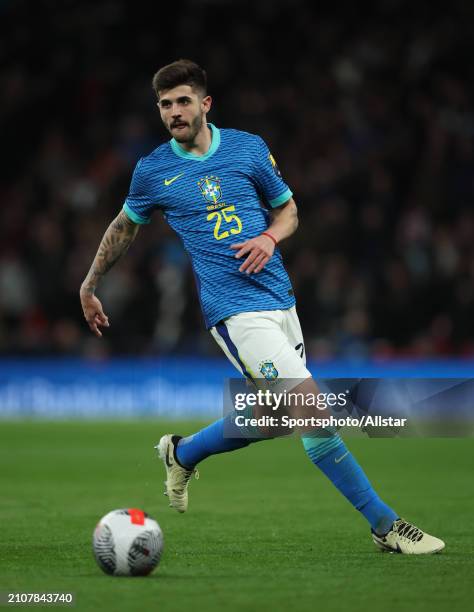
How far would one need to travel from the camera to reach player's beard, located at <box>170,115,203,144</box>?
6.91 m

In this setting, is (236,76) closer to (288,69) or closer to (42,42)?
(288,69)

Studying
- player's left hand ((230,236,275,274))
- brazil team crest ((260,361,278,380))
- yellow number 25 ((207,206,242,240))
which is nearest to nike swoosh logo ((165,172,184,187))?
yellow number 25 ((207,206,242,240))

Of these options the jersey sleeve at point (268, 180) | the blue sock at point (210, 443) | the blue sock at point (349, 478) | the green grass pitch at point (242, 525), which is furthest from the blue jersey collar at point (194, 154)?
the green grass pitch at point (242, 525)

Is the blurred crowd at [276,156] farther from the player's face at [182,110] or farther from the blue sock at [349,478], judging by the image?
the blue sock at [349,478]

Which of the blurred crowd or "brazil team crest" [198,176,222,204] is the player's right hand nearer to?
"brazil team crest" [198,176,222,204]

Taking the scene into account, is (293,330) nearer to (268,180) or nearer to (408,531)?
(268,180)

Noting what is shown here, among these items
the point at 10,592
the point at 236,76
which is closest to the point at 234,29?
the point at 236,76

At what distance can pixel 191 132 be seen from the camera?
693cm

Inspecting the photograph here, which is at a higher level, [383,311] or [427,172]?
[427,172]

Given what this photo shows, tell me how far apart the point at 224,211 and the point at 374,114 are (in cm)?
1190

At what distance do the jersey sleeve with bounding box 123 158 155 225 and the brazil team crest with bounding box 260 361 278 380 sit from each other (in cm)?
111

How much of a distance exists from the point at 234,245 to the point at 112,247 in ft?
2.83

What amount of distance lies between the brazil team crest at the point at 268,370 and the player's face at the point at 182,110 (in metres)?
1.27

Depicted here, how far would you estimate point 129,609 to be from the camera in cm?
493
